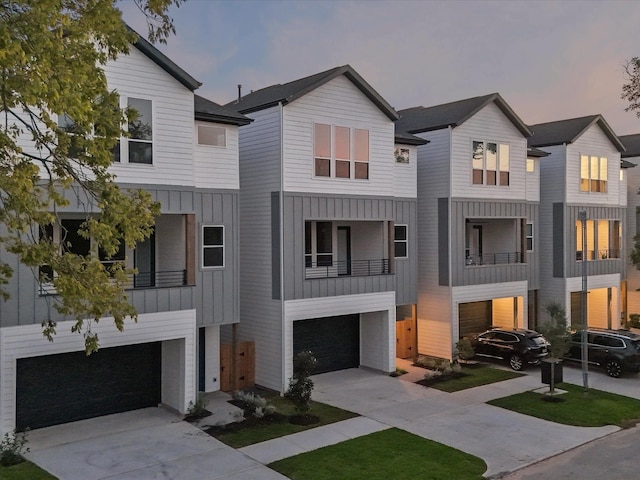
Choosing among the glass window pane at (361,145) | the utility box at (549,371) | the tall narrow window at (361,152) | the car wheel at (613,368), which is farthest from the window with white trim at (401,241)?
the car wheel at (613,368)

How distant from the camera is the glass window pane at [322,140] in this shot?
20781mm

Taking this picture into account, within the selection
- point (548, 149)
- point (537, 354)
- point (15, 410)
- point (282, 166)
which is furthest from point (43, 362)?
point (548, 149)

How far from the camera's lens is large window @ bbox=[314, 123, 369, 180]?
68.4 ft

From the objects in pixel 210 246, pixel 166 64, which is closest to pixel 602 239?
pixel 210 246

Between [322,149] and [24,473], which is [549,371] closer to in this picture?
[322,149]

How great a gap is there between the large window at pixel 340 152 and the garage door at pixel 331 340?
5.90m

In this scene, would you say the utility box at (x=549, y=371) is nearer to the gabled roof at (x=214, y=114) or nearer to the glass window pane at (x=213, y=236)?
the glass window pane at (x=213, y=236)

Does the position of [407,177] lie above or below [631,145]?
below

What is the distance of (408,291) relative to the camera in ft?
79.0

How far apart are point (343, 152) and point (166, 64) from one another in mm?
7288

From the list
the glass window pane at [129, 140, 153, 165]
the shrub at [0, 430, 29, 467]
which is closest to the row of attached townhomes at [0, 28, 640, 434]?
the glass window pane at [129, 140, 153, 165]

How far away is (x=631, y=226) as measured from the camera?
35.5 m

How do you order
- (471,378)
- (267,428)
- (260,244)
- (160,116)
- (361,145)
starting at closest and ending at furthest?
1. (267,428)
2. (160,116)
3. (260,244)
4. (361,145)
5. (471,378)

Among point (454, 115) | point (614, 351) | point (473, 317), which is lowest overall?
point (614, 351)
